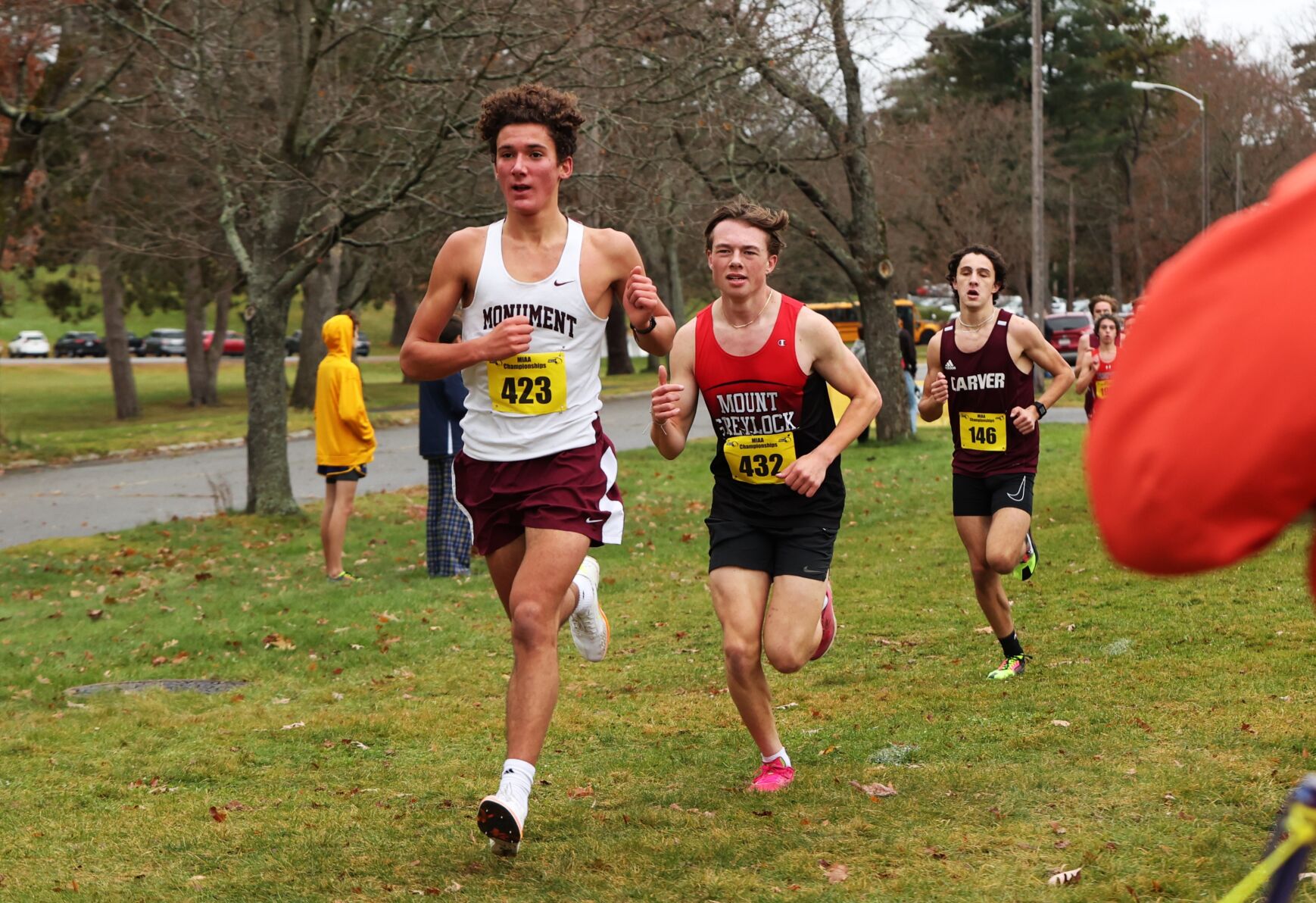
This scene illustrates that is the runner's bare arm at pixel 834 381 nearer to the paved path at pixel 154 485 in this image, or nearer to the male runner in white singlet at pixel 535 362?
the male runner in white singlet at pixel 535 362

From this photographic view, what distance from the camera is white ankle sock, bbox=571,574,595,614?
5.80m

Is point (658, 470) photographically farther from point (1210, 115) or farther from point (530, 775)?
point (1210, 115)

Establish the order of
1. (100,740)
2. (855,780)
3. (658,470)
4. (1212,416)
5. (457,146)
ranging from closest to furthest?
(1212,416)
(855,780)
(100,740)
(457,146)
(658,470)

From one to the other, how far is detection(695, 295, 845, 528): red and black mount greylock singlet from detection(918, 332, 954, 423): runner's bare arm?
1.90 meters

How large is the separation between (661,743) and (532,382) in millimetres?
A: 2222

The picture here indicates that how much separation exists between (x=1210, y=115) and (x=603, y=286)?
193 feet

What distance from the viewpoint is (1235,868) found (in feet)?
14.7

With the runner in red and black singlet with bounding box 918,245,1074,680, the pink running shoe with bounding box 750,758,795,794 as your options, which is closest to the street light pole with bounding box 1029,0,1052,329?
the runner in red and black singlet with bounding box 918,245,1074,680

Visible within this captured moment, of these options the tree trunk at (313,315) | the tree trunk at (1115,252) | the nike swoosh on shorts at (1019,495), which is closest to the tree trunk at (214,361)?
the tree trunk at (313,315)

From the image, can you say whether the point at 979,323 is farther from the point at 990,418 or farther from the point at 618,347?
the point at 618,347

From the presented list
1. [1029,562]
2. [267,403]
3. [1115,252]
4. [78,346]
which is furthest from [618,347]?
[1029,562]

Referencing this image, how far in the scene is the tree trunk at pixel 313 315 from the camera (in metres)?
31.9

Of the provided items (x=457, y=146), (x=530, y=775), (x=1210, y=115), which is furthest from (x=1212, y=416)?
(x=1210, y=115)

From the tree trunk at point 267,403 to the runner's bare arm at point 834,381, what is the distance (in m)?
11.2
